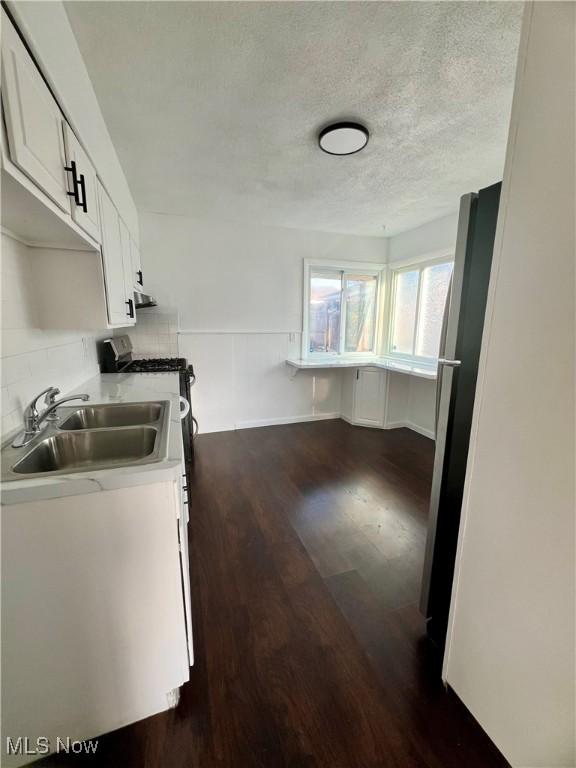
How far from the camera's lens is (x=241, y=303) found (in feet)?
12.2

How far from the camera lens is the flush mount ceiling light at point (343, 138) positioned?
1766mm

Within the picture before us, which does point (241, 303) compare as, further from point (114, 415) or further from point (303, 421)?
Answer: point (114, 415)

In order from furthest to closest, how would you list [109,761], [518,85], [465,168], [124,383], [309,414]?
[309,414] < [465,168] < [124,383] < [109,761] < [518,85]

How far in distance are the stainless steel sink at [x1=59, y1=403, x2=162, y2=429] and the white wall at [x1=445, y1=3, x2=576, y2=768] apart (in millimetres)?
1518

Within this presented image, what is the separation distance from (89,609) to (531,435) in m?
1.39

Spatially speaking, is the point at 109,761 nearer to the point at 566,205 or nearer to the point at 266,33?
the point at 566,205

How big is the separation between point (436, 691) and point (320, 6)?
105 inches

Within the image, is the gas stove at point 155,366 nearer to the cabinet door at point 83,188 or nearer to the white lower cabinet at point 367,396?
the cabinet door at point 83,188

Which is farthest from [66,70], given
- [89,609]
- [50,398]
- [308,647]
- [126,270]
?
[308,647]

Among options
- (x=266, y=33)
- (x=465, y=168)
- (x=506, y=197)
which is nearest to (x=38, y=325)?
(x=266, y=33)

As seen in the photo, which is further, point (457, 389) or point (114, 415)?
point (114, 415)

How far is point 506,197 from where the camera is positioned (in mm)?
867

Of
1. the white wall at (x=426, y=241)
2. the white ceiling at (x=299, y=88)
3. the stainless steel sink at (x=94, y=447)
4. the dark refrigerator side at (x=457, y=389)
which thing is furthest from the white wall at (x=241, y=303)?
the dark refrigerator side at (x=457, y=389)

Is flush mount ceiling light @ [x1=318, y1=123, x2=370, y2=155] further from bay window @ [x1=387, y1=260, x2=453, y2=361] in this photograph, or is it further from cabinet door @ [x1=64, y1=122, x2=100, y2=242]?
bay window @ [x1=387, y1=260, x2=453, y2=361]
